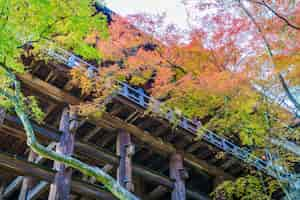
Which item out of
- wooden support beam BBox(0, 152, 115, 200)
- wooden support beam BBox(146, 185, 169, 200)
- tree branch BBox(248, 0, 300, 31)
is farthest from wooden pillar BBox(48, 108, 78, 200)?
tree branch BBox(248, 0, 300, 31)

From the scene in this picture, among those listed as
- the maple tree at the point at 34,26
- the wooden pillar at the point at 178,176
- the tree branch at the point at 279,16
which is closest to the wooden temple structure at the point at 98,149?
the wooden pillar at the point at 178,176

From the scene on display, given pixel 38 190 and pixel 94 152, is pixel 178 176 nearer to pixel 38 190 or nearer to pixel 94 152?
pixel 94 152

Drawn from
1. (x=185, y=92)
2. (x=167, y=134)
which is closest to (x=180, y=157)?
(x=167, y=134)

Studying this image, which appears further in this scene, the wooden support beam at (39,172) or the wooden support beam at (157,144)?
the wooden support beam at (157,144)

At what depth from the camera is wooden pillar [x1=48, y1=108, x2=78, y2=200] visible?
960cm

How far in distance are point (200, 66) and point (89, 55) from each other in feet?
14.4

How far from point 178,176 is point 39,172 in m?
5.97

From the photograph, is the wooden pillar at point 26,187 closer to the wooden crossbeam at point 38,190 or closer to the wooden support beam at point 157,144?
the wooden crossbeam at point 38,190

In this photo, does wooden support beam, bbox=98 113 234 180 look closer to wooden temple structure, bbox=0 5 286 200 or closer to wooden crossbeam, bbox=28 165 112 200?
wooden temple structure, bbox=0 5 286 200

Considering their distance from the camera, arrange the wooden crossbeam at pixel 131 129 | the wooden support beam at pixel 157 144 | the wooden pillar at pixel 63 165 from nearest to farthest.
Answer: the wooden pillar at pixel 63 165 → the wooden crossbeam at pixel 131 129 → the wooden support beam at pixel 157 144

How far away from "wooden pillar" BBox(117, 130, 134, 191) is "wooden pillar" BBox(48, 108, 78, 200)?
1.91 m

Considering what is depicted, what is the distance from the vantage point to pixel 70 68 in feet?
39.2

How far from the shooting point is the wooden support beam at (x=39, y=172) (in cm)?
926

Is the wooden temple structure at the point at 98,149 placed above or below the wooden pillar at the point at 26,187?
above
